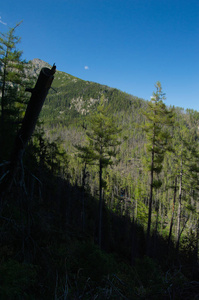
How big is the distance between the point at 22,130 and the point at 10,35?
1168 cm

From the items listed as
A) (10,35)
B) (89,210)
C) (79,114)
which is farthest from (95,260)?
(79,114)

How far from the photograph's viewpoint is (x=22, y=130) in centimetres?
155

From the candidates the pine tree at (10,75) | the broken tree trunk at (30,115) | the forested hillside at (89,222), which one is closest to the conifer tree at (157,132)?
the forested hillside at (89,222)

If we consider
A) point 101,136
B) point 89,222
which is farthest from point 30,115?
point 89,222

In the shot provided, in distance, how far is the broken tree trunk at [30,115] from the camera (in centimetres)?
138

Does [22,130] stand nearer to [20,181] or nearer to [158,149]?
[20,181]

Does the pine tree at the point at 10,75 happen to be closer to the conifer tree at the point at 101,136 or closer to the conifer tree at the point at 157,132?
the conifer tree at the point at 101,136

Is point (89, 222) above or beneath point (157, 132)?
beneath

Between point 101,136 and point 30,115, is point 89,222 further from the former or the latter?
point 30,115

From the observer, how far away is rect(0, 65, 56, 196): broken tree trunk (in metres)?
1.38

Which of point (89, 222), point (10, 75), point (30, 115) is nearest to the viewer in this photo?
point (30, 115)

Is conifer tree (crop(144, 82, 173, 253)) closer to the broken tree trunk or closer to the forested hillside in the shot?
the forested hillside

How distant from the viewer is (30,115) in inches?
59.6

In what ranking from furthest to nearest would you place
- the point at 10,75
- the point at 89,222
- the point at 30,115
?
the point at 89,222, the point at 10,75, the point at 30,115
